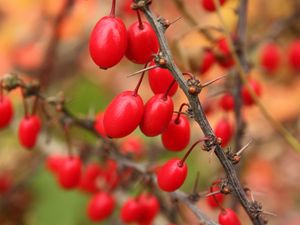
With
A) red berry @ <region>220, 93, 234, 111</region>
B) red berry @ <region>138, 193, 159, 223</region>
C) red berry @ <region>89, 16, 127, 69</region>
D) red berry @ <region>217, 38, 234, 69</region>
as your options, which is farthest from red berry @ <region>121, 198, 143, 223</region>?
red berry @ <region>89, 16, 127, 69</region>

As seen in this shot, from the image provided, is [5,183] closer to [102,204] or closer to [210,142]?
[102,204]

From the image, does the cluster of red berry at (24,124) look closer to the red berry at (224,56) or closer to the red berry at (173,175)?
the red berry at (173,175)

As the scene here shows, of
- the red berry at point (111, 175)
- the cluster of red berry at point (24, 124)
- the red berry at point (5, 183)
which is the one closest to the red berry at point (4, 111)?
the cluster of red berry at point (24, 124)

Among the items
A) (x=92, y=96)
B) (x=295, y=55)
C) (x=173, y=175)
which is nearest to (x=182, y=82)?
(x=173, y=175)

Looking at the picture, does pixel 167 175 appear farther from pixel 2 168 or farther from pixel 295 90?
pixel 295 90

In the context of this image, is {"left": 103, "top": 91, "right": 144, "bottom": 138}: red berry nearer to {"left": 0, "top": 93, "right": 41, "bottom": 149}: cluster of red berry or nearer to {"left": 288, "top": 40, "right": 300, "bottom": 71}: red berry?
{"left": 0, "top": 93, "right": 41, "bottom": 149}: cluster of red berry

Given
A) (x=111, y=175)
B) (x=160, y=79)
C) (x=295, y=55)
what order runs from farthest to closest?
(x=295, y=55)
(x=111, y=175)
(x=160, y=79)
